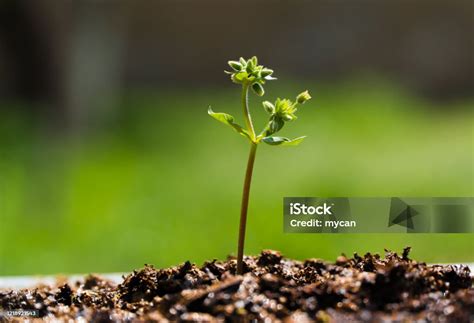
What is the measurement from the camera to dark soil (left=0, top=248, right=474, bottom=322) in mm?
579

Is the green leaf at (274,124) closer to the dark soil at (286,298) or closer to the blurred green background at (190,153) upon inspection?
the dark soil at (286,298)

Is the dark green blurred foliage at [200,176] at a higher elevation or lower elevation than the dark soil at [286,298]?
higher

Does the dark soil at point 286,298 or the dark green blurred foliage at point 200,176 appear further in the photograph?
the dark green blurred foliage at point 200,176

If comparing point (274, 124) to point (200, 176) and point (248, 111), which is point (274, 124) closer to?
point (248, 111)

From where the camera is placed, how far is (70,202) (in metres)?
2.70

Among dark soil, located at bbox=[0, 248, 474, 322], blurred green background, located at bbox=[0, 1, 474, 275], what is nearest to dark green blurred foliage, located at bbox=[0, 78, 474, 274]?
blurred green background, located at bbox=[0, 1, 474, 275]

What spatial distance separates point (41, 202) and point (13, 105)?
101 centimetres

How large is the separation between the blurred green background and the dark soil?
1.24 meters

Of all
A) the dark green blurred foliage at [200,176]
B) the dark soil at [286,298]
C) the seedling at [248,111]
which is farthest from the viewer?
the dark green blurred foliage at [200,176]

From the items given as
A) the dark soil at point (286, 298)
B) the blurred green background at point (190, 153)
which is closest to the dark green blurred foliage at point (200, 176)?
the blurred green background at point (190, 153)

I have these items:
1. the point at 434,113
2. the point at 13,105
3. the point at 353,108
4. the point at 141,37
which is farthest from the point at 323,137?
the point at 13,105

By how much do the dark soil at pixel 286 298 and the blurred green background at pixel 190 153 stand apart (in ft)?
4.07

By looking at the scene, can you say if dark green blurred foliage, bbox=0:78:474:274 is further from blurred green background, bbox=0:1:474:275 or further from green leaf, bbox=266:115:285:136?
green leaf, bbox=266:115:285:136

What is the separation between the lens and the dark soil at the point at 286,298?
1.90 ft
